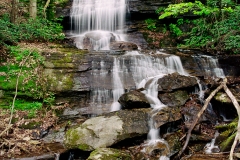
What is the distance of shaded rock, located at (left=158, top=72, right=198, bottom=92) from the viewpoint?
27.6 ft

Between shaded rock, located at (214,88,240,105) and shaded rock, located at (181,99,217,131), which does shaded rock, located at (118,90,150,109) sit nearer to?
shaded rock, located at (181,99,217,131)

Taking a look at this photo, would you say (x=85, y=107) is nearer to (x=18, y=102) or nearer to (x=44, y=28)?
(x=18, y=102)

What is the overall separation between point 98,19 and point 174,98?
9496mm

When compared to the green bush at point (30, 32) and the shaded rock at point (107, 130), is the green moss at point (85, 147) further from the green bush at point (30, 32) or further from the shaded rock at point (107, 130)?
the green bush at point (30, 32)

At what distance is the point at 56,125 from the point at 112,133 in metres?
2.18

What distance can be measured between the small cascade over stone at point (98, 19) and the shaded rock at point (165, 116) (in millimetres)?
7912

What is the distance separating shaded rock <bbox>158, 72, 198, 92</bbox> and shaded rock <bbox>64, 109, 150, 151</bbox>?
1864mm

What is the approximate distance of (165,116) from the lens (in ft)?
22.8

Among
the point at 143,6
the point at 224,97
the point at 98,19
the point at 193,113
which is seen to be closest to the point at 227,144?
the point at 193,113

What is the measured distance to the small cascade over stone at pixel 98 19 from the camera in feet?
49.1

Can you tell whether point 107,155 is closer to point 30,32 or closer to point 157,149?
point 157,149

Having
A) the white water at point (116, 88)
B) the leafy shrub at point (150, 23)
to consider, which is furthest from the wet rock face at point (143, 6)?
the white water at point (116, 88)

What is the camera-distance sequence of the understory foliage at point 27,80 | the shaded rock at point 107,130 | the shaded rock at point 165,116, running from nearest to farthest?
the shaded rock at point 107,130 → the shaded rock at point 165,116 → the understory foliage at point 27,80

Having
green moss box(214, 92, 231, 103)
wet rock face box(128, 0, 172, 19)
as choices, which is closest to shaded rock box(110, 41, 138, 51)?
wet rock face box(128, 0, 172, 19)
